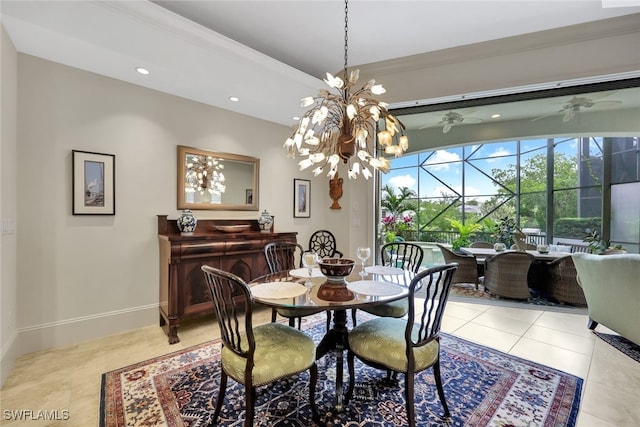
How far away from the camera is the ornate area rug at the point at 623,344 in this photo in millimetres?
2397

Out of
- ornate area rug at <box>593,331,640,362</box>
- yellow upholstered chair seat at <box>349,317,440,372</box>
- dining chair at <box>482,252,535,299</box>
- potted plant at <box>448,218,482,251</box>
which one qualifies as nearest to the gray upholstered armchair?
ornate area rug at <box>593,331,640,362</box>

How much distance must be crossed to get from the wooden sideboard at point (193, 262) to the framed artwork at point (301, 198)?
3.65 feet

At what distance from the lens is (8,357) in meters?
2.08

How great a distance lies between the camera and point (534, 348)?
8.34 ft

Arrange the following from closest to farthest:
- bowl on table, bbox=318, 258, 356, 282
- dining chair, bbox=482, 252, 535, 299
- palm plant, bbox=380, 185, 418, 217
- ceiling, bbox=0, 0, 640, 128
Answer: bowl on table, bbox=318, 258, 356, 282, ceiling, bbox=0, 0, 640, 128, dining chair, bbox=482, 252, 535, 299, palm plant, bbox=380, 185, 418, 217

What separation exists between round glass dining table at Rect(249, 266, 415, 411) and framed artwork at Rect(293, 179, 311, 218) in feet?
7.34

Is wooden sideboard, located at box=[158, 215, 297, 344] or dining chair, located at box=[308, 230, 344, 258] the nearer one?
wooden sideboard, located at box=[158, 215, 297, 344]

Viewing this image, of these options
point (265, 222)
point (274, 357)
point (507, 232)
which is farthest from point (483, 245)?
point (274, 357)

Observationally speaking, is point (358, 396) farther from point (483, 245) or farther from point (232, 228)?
point (483, 245)

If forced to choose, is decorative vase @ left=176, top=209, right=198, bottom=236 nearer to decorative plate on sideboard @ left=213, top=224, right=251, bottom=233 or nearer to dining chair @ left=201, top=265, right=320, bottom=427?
decorative plate on sideboard @ left=213, top=224, right=251, bottom=233

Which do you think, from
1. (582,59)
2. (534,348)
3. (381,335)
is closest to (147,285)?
(381,335)

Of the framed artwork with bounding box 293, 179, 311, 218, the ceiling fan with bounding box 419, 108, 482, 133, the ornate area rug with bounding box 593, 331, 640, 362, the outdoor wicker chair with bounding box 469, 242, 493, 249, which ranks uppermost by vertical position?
the ceiling fan with bounding box 419, 108, 482, 133

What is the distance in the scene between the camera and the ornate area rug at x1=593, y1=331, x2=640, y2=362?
2397 mm

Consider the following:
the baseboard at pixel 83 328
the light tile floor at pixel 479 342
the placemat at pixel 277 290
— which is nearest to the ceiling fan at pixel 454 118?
Result: the light tile floor at pixel 479 342
